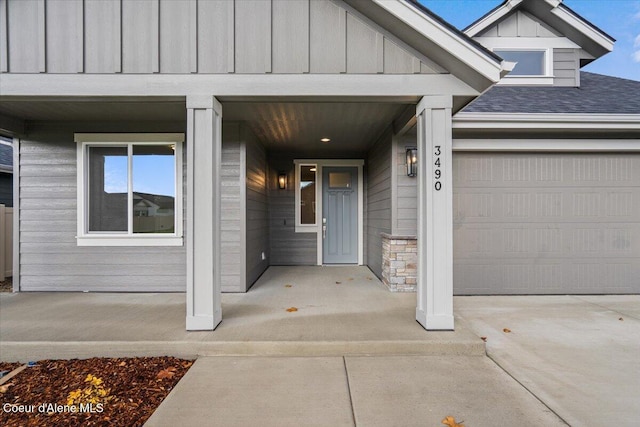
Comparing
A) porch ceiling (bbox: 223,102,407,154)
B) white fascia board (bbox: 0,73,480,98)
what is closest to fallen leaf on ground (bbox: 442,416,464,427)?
white fascia board (bbox: 0,73,480,98)

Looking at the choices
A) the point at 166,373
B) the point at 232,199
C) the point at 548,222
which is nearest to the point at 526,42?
the point at 548,222

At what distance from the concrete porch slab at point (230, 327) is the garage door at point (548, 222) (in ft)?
4.94

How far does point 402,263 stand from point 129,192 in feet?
14.0

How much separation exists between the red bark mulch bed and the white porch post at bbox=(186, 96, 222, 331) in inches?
21.6

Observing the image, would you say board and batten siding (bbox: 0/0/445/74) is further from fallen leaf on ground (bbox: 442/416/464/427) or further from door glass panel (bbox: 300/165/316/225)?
door glass panel (bbox: 300/165/316/225)

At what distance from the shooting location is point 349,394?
244 centimetres

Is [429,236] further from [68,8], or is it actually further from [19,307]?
[19,307]

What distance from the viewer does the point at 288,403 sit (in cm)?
232

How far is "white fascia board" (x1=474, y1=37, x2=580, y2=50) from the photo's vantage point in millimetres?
6180

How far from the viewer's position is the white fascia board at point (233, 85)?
326 cm

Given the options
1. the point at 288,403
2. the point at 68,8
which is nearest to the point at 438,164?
the point at 288,403

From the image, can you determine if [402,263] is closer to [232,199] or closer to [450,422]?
[232,199]

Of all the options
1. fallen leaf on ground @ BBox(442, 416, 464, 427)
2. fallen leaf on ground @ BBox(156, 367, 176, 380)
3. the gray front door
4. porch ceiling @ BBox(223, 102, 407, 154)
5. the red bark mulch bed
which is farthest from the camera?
the gray front door

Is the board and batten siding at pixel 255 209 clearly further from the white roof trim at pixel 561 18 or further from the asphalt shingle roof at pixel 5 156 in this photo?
the asphalt shingle roof at pixel 5 156
